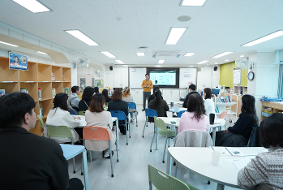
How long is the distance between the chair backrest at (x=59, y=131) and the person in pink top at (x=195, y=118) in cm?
172

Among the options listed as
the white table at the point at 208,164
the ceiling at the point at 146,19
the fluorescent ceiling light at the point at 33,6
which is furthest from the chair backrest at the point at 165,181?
the fluorescent ceiling light at the point at 33,6

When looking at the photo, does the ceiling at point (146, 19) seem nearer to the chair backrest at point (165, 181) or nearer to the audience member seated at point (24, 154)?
the audience member seated at point (24, 154)

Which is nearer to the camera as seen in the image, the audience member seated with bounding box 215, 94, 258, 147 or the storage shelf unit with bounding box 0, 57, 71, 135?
the audience member seated with bounding box 215, 94, 258, 147

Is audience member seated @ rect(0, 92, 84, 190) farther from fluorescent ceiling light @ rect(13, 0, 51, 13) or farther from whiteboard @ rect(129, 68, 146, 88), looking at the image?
whiteboard @ rect(129, 68, 146, 88)

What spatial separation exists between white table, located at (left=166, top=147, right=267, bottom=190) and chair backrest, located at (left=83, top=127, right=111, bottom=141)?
104 centimetres

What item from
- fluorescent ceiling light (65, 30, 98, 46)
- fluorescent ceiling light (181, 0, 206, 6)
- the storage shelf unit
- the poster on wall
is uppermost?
fluorescent ceiling light (65, 30, 98, 46)

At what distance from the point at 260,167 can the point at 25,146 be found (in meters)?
1.41

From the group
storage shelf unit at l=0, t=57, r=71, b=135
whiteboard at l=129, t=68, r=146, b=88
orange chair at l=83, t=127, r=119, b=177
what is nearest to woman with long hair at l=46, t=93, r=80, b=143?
orange chair at l=83, t=127, r=119, b=177

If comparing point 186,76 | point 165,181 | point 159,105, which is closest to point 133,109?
point 159,105

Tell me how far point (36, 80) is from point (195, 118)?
11.9 feet

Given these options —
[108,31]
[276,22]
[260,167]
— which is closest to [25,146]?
[260,167]

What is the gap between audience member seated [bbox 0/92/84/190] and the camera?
84cm

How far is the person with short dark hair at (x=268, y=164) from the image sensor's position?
96cm

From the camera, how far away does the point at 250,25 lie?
3.09 m
